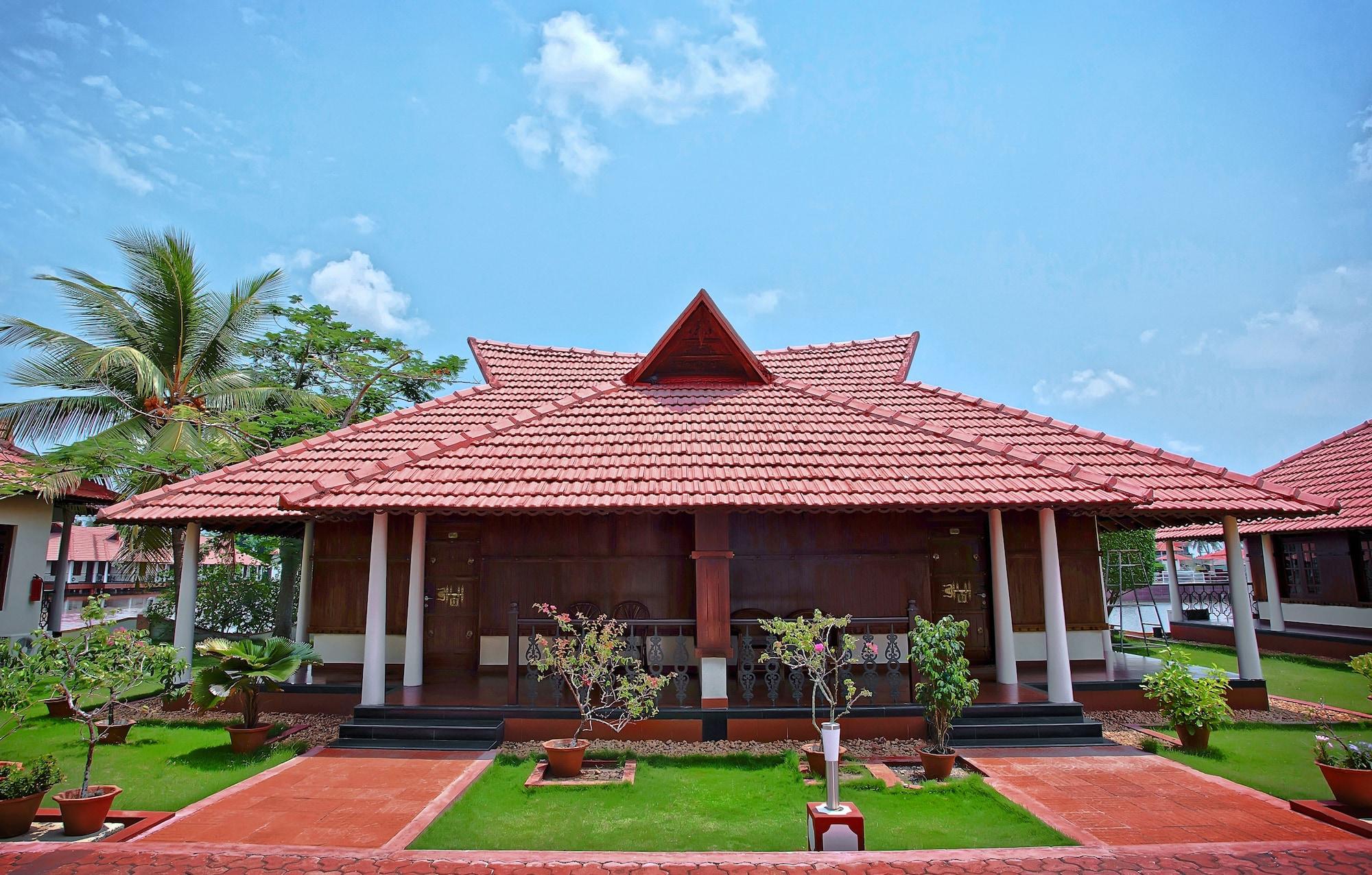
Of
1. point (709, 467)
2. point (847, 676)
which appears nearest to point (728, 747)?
point (847, 676)

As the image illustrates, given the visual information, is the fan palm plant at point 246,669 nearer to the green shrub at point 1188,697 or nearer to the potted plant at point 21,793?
the potted plant at point 21,793

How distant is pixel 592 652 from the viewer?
321 inches

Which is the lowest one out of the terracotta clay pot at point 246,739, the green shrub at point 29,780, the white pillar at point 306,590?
the terracotta clay pot at point 246,739

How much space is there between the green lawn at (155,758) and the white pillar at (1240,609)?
40.8 feet

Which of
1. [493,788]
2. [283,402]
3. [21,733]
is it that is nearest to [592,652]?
[493,788]

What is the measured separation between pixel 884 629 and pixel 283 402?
46.7 feet

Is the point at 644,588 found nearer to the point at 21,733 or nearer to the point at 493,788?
the point at 493,788

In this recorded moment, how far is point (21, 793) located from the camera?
5.87 metres

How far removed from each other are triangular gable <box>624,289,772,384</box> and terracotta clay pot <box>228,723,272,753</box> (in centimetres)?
717

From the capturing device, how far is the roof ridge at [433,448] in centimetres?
890

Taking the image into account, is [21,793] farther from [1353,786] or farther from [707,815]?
[1353,786]

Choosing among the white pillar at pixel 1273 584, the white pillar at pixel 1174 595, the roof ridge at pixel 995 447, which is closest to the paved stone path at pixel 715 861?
the roof ridge at pixel 995 447

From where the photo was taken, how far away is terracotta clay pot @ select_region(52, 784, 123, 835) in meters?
5.77

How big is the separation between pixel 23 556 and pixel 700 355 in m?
15.8
